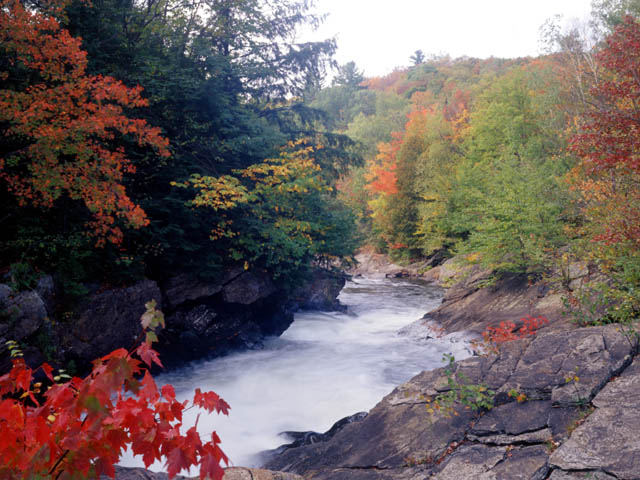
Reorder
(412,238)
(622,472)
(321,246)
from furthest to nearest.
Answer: (412,238), (321,246), (622,472)

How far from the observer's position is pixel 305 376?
10641mm

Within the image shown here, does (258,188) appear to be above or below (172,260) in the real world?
above

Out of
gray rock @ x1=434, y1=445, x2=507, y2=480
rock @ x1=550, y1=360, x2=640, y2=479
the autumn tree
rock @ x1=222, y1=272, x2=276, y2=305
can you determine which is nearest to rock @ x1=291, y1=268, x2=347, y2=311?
rock @ x1=222, y1=272, x2=276, y2=305

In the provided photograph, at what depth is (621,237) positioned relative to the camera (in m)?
7.41

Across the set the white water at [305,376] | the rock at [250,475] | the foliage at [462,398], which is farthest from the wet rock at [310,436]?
the rock at [250,475]

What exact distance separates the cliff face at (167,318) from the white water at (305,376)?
2.18 feet

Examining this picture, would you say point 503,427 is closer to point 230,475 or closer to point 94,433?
point 230,475

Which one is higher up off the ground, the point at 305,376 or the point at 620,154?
the point at 620,154

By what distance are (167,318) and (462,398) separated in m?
8.08

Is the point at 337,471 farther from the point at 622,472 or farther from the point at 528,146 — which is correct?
the point at 528,146

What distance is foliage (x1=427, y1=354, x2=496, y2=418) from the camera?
16.9ft

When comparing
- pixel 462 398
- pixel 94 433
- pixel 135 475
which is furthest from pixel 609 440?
pixel 135 475

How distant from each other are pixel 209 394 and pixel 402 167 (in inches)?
1280

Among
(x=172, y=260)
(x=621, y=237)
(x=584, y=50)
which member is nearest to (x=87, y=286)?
(x=172, y=260)
